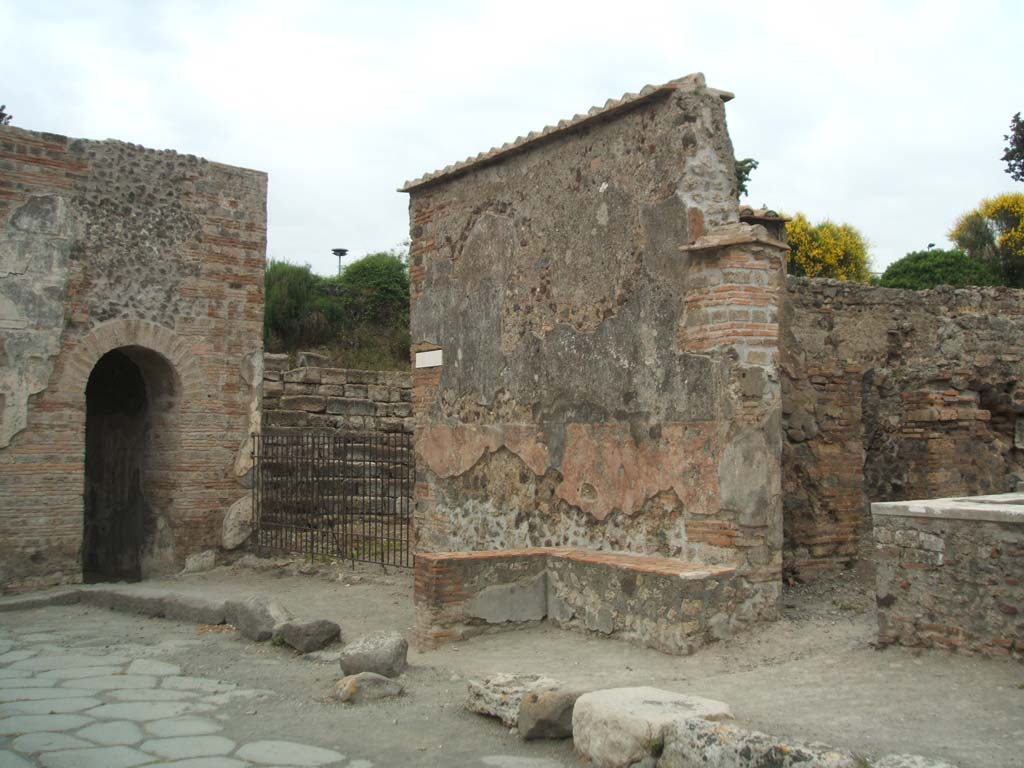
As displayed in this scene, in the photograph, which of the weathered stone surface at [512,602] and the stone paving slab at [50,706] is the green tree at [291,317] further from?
the stone paving slab at [50,706]

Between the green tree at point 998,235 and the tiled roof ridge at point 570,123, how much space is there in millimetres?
23132

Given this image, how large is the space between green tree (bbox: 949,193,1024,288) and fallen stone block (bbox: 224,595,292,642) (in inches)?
999

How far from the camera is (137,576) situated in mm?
10430

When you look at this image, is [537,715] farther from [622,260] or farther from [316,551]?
[316,551]

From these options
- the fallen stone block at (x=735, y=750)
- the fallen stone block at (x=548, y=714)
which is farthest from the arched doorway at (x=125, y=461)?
the fallen stone block at (x=735, y=750)

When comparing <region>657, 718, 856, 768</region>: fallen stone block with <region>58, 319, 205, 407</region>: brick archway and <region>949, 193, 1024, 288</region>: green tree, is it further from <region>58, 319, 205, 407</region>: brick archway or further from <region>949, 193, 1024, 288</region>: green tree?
<region>949, 193, 1024, 288</region>: green tree

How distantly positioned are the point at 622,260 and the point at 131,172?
5.59 m

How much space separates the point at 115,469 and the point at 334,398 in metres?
2.88

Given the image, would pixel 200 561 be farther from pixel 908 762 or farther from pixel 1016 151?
pixel 1016 151

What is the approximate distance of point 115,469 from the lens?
430 inches

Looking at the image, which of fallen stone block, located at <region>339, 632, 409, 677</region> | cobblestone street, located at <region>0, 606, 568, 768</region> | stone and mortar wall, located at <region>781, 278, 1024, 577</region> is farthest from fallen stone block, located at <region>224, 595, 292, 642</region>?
stone and mortar wall, located at <region>781, 278, 1024, 577</region>

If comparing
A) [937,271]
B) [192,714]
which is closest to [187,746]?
[192,714]

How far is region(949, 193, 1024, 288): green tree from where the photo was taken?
27516 millimetres

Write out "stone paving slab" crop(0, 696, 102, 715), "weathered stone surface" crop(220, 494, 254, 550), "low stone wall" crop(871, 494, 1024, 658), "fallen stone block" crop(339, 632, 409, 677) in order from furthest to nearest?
"weathered stone surface" crop(220, 494, 254, 550) → "fallen stone block" crop(339, 632, 409, 677) → "stone paving slab" crop(0, 696, 102, 715) → "low stone wall" crop(871, 494, 1024, 658)
